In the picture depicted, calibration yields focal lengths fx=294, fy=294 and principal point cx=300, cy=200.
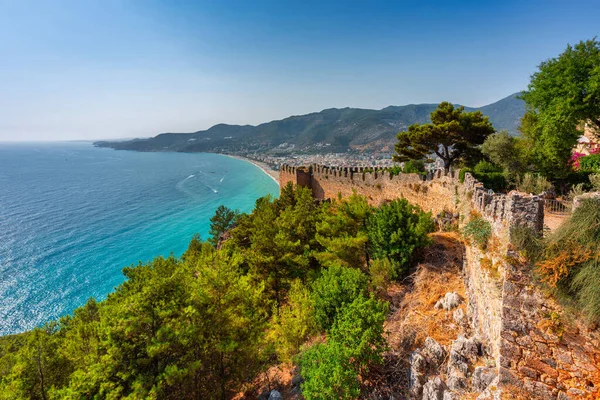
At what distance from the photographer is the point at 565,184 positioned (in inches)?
559

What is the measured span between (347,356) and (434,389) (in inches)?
73.8

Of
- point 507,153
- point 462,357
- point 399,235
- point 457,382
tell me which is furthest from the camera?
point 507,153

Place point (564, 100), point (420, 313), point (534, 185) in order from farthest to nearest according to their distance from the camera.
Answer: point (534, 185)
point (564, 100)
point (420, 313)

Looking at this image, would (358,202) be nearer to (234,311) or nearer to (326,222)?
(326,222)

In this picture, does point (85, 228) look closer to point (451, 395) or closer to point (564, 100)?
point (451, 395)

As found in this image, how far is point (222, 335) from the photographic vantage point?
875 cm

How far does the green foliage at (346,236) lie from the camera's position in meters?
12.9

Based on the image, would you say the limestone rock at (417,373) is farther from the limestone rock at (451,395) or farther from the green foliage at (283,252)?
the green foliage at (283,252)

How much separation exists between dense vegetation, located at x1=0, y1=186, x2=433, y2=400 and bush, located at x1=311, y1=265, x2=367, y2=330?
0.03 metres

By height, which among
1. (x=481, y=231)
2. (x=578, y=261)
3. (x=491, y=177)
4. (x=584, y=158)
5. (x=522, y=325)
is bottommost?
(x=522, y=325)

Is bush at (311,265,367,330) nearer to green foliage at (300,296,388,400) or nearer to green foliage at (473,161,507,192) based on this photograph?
green foliage at (300,296,388,400)

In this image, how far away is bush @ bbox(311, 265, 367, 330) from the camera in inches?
348

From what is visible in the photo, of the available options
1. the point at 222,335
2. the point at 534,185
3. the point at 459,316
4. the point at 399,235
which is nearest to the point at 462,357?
the point at 459,316

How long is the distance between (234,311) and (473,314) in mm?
Answer: 6598
